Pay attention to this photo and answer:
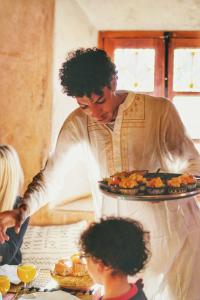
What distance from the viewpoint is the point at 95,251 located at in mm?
1685

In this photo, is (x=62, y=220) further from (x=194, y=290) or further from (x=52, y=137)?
(x=194, y=290)

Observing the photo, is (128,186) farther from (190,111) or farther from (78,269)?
(190,111)

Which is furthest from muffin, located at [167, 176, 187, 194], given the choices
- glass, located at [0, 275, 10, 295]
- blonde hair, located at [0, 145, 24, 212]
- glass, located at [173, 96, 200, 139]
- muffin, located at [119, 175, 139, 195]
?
glass, located at [173, 96, 200, 139]

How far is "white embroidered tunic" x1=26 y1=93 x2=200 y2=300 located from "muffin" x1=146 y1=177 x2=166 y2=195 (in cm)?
12

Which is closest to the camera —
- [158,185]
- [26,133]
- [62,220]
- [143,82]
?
[158,185]

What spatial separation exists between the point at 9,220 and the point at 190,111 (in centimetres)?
271

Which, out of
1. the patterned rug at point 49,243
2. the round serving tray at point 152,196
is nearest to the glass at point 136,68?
the patterned rug at point 49,243

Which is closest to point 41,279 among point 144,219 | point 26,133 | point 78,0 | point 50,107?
point 144,219

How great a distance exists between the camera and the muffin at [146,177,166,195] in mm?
1931

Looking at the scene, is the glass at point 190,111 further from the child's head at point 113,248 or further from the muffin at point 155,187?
the child's head at point 113,248

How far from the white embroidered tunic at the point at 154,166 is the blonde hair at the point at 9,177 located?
2.67ft

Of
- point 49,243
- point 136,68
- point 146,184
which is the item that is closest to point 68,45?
point 136,68

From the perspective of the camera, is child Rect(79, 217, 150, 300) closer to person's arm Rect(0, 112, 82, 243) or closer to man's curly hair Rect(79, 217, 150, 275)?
man's curly hair Rect(79, 217, 150, 275)

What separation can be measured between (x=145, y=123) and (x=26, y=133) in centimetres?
133
